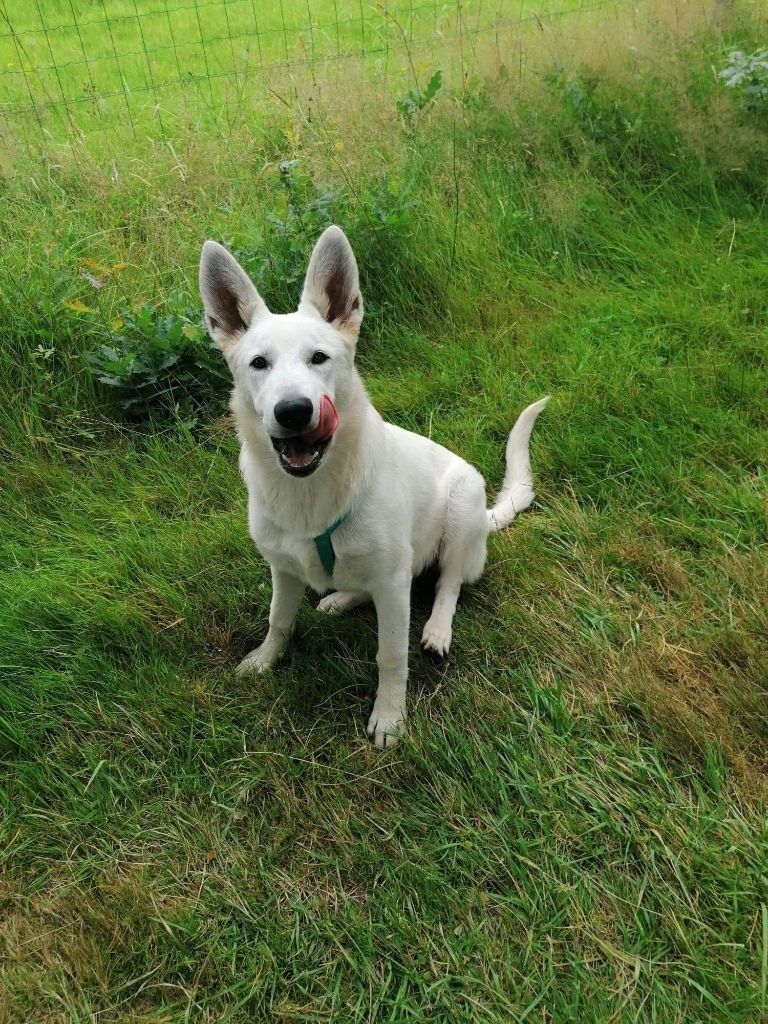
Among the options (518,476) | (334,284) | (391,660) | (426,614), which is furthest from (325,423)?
(518,476)

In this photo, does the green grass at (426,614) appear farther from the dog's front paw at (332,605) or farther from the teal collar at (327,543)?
the teal collar at (327,543)

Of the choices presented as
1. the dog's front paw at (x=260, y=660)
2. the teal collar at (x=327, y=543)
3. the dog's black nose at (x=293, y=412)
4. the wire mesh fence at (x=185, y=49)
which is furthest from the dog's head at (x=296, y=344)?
the wire mesh fence at (x=185, y=49)

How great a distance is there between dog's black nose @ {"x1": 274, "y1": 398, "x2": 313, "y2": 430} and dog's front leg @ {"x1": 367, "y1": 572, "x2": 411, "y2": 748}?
0.60m

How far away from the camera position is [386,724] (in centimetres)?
230

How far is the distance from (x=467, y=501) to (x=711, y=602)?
913 mm

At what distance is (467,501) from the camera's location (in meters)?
2.62

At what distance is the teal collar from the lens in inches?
83.1

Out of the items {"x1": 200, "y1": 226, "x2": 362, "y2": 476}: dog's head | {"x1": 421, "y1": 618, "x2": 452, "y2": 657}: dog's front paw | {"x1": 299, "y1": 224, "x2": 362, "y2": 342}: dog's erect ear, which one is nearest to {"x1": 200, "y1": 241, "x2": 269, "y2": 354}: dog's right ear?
{"x1": 200, "y1": 226, "x2": 362, "y2": 476}: dog's head

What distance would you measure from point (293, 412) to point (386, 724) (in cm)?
107

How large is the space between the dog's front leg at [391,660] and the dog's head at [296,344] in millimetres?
503

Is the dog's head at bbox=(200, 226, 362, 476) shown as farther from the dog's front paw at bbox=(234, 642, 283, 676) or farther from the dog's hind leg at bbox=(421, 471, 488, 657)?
the dog's front paw at bbox=(234, 642, 283, 676)

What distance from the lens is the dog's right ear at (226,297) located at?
2176 millimetres

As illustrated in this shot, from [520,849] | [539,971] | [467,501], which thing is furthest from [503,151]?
[539,971]

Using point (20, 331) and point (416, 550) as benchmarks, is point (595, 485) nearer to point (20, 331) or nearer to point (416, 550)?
point (416, 550)
